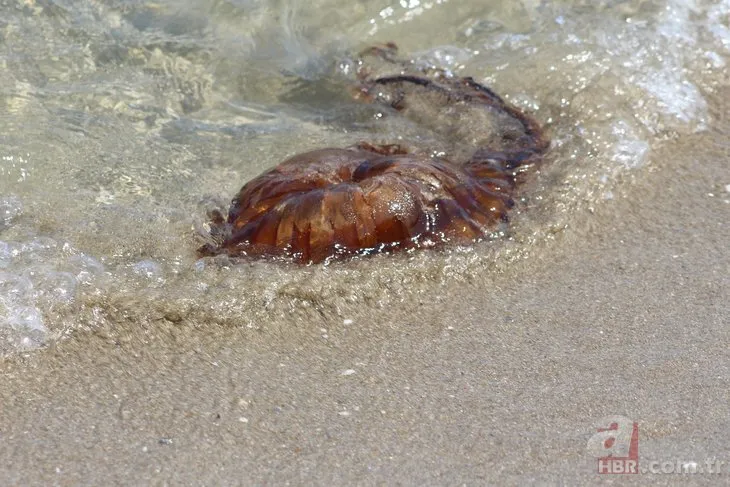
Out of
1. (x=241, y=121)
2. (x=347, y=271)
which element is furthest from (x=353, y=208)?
(x=241, y=121)

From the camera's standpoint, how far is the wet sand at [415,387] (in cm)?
236

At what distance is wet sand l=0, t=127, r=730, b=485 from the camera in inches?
93.0

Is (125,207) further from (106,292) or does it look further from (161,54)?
(161,54)

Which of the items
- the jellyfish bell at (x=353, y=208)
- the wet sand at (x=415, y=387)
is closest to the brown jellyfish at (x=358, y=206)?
the jellyfish bell at (x=353, y=208)

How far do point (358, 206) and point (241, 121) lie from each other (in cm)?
120

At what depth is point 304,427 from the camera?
2512 mm

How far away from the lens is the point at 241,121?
13.8ft

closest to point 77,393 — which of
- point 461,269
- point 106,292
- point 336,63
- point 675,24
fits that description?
point 106,292

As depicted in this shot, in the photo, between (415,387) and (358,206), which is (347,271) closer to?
(358,206)

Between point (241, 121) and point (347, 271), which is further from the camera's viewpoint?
point (241, 121)

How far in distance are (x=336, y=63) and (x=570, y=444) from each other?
9.08ft

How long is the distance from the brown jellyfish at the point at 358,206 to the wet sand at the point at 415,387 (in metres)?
0.24

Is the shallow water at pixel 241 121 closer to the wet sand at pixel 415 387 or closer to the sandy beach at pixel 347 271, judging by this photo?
the sandy beach at pixel 347 271

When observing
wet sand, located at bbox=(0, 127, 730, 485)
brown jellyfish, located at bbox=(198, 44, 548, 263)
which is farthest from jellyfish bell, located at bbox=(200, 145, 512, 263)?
wet sand, located at bbox=(0, 127, 730, 485)
